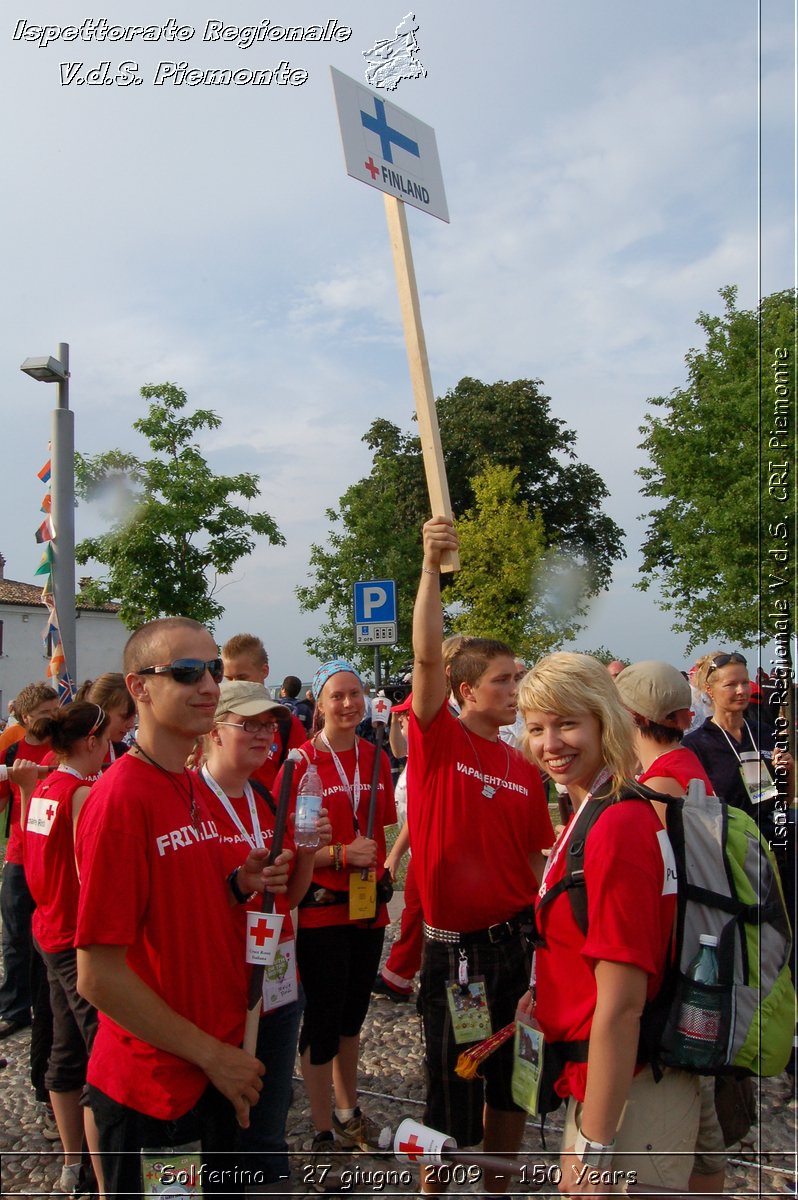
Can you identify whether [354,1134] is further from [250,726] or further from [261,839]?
[250,726]

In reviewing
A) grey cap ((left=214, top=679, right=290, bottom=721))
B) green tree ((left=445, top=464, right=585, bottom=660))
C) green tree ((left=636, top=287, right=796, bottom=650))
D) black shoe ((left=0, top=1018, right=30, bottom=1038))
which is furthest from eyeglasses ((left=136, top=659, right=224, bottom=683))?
green tree ((left=445, top=464, right=585, bottom=660))

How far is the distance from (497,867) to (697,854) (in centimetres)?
133

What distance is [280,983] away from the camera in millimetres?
3113

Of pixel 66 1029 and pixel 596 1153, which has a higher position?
pixel 596 1153

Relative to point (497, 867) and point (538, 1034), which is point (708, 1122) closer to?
point (538, 1034)

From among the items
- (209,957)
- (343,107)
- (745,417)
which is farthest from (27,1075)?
(745,417)

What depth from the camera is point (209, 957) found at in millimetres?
2400

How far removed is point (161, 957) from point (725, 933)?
55.5 inches

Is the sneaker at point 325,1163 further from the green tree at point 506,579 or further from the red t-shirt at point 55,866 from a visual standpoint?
the green tree at point 506,579

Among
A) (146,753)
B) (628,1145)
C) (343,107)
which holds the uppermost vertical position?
(343,107)

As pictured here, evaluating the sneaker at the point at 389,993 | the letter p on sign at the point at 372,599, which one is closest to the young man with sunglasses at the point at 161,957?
the sneaker at the point at 389,993

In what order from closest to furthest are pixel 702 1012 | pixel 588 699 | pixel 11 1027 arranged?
pixel 702 1012 < pixel 588 699 < pixel 11 1027

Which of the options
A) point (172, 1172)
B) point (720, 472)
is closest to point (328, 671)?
point (172, 1172)

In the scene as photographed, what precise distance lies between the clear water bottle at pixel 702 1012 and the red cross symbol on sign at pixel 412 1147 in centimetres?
64
